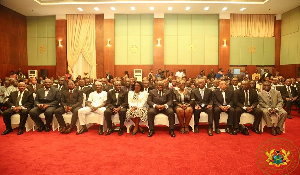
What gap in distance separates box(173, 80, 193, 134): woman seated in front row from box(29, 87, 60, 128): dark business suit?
2.98m

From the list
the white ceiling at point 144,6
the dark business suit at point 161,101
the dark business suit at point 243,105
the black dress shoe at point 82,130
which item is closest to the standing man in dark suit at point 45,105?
the black dress shoe at point 82,130

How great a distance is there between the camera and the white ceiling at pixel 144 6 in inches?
457

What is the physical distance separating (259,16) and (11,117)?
14.4 meters

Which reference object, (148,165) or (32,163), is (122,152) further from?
(32,163)

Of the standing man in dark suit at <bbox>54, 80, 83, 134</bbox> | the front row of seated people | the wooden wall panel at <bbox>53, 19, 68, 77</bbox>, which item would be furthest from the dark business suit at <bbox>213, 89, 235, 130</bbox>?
the wooden wall panel at <bbox>53, 19, 68, 77</bbox>

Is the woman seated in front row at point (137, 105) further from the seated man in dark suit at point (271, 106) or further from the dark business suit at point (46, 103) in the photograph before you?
the seated man in dark suit at point (271, 106)

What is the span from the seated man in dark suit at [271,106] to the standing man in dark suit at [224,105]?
2.31ft

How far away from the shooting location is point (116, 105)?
541cm

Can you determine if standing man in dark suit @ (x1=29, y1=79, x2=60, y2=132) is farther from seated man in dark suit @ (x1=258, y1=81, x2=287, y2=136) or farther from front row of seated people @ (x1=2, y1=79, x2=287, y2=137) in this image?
seated man in dark suit @ (x1=258, y1=81, x2=287, y2=136)

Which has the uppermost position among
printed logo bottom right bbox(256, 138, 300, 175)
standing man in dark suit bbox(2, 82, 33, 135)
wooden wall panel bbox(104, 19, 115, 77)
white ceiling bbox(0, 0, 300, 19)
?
white ceiling bbox(0, 0, 300, 19)

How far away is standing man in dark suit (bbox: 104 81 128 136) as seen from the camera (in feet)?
16.8

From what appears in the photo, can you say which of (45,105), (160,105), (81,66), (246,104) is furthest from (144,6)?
(246,104)

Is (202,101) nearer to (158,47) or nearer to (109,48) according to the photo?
(158,47)

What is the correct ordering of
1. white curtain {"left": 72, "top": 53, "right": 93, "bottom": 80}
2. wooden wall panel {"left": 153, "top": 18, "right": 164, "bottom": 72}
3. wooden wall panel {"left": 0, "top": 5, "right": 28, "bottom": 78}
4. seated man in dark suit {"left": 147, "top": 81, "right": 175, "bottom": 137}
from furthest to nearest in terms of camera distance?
white curtain {"left": 72, "top": 53, "right": 93, "bottom": 80} → wooden wall panel {"left": 153, "top": 18, "right": 164, "bottom": 72} → wooden wall panel {"left": 0, "top": 5, "right": 28, "bottom": 78} → seated man in dark suit {"left": 147, "top": 81, "right": 175, "bottom": 137}
